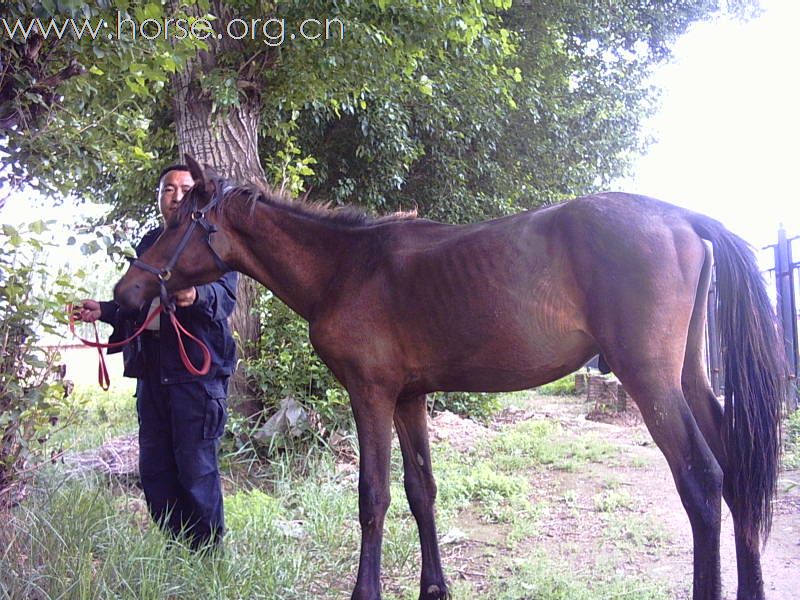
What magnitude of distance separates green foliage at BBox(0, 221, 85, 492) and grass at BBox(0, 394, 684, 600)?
355 millimetres

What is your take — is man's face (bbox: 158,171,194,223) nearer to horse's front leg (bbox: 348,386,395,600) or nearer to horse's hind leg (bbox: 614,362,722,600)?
horse's front leg (bbox: 348,386,395,600)

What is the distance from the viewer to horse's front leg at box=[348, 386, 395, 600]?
3021 millimetres

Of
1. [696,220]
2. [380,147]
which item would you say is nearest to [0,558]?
[696,220]

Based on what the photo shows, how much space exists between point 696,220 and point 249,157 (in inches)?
168

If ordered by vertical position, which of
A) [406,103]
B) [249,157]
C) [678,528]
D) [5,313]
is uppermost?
[406,103]

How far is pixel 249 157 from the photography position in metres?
5.94

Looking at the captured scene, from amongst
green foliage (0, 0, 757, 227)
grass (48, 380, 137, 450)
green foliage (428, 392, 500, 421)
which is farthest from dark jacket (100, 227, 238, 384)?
green foliage (428, 392, 500, 421)

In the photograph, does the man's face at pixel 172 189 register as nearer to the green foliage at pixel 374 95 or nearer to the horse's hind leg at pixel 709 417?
the green foliage at pixel 374 95

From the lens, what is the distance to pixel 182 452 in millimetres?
3252

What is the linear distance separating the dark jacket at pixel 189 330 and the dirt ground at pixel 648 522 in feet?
6.16

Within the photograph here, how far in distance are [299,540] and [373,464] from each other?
3.86 feet

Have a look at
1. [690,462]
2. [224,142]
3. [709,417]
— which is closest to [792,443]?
[709,417]

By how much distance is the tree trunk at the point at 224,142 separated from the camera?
229 inches

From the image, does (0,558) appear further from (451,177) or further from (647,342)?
(451,177)
